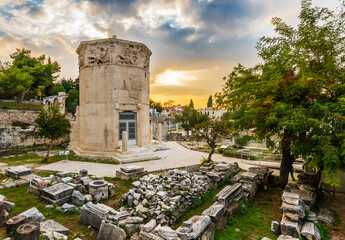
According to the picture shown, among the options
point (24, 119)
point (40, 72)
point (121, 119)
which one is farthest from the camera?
point (40, 72)

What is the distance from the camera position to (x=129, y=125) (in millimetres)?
15203

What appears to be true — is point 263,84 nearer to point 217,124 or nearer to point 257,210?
point 217,124

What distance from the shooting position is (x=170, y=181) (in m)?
7.73

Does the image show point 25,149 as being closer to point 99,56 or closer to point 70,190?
point 99,56

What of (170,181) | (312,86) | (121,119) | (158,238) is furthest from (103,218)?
(121,119)

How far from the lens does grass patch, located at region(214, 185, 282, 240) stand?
5.70 meters

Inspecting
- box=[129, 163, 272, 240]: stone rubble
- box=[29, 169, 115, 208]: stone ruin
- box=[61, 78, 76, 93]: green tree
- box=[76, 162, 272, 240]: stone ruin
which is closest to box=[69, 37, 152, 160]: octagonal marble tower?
box=[29, 169, 115, 208]: stone ruin

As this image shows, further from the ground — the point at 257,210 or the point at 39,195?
the point at 39,195

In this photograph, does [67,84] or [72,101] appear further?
[67,84]

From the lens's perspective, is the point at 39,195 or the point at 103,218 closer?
the point at 103,218

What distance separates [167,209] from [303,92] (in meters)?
7.11

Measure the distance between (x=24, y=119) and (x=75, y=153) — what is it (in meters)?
17.3

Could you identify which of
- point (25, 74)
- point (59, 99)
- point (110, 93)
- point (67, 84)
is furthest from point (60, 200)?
point (67, 84)

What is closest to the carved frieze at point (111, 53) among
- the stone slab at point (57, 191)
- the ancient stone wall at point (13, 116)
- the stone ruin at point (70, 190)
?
the stone ruin at point (70, 190)
